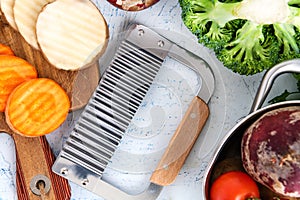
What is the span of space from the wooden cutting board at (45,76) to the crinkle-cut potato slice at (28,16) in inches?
1.2

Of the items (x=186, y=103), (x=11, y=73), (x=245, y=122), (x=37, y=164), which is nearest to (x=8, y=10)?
(x=11, y=73)

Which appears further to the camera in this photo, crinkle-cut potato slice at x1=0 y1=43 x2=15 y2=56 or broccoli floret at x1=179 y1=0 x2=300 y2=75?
crinkle-cut potato slice at x1=0 y1=43 x2=15 y2=56

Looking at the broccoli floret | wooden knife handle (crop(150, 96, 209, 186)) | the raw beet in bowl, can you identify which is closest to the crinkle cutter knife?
wooden knife handle (crop(150, 96, 209, 186))

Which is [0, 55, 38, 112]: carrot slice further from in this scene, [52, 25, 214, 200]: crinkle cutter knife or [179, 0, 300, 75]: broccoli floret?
[179, 0, 300, 75]: broccoli floret

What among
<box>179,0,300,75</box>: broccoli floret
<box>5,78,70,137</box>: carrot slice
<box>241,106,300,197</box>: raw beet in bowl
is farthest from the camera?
<box>5,78,70,137</box>: carrot slice

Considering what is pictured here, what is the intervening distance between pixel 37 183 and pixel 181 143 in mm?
384

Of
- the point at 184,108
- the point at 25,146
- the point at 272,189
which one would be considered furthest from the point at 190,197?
the point at 25,146

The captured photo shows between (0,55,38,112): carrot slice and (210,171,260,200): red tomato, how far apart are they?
1.81 ft

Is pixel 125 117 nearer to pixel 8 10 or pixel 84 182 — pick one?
pixel 84 182

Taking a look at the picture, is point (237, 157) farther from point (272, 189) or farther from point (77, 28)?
point (77, 28)

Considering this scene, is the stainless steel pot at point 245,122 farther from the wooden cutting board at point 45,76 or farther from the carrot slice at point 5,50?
the carrot slice at point 5,50

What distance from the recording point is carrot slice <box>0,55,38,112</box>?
1578 millimetres

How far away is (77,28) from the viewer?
1603mm

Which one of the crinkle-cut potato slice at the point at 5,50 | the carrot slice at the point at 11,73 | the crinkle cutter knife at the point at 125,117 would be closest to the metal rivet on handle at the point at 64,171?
the crinkle cutter knife at the point at 125,117
